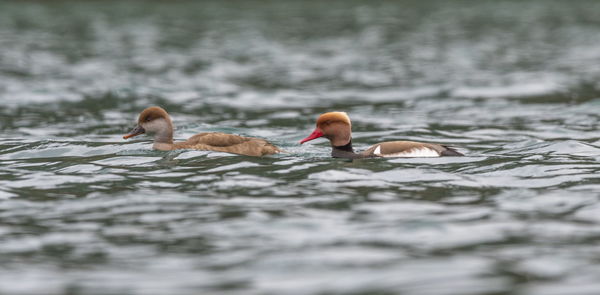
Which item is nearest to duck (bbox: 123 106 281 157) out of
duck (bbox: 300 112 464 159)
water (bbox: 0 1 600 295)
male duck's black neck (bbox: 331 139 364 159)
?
water (bbox: 0 1 600 295)

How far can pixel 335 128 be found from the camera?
12.7 metres

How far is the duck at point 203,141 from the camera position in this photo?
42.0ft

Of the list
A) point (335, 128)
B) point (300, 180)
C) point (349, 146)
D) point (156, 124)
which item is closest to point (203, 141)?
point (156, 124)

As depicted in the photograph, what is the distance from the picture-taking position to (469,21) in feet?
146

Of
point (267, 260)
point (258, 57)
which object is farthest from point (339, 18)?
point (267, 260)

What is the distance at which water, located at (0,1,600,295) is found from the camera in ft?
25.1

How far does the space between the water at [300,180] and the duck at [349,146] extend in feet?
0.76

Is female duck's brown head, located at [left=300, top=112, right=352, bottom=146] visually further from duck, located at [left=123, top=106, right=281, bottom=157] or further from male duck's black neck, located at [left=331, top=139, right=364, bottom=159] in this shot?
duck, located at [left=123, top=106, right=281, bottom=157]

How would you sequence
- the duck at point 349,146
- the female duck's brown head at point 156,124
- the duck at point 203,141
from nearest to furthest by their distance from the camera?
1. the duck at point 349,146
2. the duck at point 203,141
3. the female duck's brown head at point 156,124

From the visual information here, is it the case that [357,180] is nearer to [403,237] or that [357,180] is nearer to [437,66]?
[403,237]

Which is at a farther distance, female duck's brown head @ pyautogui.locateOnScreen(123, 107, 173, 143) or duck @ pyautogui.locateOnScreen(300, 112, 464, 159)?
female duck's brown head @ pyautogui.locateOnScreen(123, 107, 173, 143)

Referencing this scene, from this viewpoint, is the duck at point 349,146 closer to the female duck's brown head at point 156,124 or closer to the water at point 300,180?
the water at point 300,180

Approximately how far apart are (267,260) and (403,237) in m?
1.39

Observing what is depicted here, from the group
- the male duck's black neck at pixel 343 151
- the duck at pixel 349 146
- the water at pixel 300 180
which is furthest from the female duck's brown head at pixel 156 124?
the male duck's black neck at pixel 343 151
